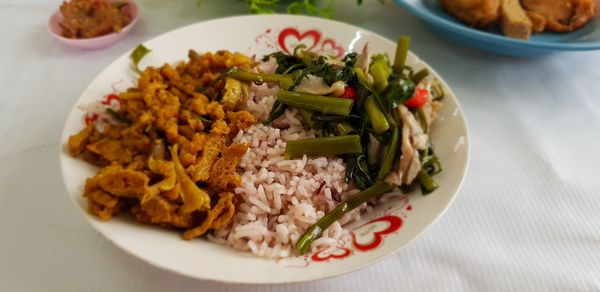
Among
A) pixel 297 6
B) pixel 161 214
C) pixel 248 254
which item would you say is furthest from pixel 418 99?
pixel 297 6

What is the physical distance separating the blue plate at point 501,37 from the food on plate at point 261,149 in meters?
0.59

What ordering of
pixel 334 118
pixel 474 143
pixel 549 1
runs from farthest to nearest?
1. pixel 549 1
2. pixel 474 143
3. pixel 334 118

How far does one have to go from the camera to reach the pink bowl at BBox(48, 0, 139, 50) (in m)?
2.64

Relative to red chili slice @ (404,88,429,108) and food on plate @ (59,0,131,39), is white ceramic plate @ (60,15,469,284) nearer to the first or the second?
red chili slice @ (404,88,429,108)

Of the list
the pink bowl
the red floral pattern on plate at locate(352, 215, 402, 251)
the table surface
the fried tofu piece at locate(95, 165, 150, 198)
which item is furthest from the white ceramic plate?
the pink bowl

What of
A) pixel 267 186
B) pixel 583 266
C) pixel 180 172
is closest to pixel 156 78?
pixel 180 172

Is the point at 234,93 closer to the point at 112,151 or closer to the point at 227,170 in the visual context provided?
the point at 227,170

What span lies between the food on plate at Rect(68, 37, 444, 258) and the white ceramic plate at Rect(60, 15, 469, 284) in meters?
0.05

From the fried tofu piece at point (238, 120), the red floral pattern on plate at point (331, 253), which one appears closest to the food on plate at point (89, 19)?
the fried tofu piece at point (238, 120)

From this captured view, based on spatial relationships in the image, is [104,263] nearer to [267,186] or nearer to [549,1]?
[267,186]

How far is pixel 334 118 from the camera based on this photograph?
1.87 metres

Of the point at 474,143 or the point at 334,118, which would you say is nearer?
the point at 334,118

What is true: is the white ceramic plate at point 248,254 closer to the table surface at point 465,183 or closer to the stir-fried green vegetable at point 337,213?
the stir-fried green vegetable at point 337,213

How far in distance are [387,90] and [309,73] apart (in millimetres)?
363
